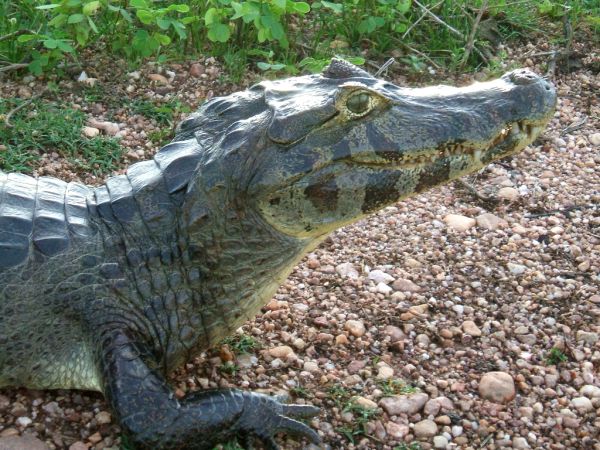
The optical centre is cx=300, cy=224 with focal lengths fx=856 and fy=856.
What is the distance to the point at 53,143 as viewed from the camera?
4.51 m

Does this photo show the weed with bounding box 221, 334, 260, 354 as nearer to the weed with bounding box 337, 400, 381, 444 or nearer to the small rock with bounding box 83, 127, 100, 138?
the weed with bounding box 337, 400, 381, 444

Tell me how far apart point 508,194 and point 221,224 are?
2.23m

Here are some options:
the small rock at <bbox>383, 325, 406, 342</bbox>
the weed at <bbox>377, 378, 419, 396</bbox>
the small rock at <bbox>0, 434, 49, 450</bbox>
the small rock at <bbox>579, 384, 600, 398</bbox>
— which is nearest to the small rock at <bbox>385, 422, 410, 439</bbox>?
the weed at <bbox>377, 378, 419, 396</bbox>

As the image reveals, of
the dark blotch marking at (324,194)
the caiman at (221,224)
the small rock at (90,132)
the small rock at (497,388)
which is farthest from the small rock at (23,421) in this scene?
the small rock at (90,132)

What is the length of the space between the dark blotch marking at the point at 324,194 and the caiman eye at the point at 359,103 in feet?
0.78

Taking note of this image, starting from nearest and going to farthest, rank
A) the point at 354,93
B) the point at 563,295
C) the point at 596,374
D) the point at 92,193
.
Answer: the point at 354,93 → the point at 92,193 → the point at 596,374 → the point at 563,295

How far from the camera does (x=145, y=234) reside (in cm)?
299

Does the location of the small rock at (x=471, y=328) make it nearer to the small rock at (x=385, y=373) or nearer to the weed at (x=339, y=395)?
the small rock at (x=385, y=373)

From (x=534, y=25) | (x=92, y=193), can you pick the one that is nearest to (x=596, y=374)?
(x=92, y=193)

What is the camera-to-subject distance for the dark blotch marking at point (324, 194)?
290 centimetres

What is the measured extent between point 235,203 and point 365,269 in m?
1.25

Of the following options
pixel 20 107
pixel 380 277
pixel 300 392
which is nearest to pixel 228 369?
pixel 300 392

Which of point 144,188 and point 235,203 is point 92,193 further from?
point 235,203

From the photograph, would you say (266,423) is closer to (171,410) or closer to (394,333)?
(171,410)
